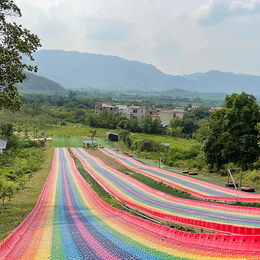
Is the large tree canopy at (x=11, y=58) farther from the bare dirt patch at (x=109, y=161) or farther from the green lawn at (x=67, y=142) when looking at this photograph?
the green lawn at (x=67, y=142)

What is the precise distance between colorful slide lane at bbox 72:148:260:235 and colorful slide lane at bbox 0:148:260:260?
166cm

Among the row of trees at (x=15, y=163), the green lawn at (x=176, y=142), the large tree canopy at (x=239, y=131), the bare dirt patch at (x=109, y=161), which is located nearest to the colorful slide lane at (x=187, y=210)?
the row of trees at (x=15, y=163)

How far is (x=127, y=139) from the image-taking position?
48.1 metres

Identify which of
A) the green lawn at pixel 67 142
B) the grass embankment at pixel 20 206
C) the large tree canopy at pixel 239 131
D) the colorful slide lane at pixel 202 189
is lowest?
the grass embankment at pixel 20 206

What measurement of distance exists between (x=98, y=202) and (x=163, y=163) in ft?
63.8

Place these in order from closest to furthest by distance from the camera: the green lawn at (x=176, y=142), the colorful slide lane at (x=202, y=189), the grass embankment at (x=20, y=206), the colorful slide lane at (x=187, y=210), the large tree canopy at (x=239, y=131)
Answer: the colorful slide lane at (x=187, y=210) → the grass embankment at (x=20, y=206) → the colorful slide lane at (x=202, y=189) → the large tree canopy at (x=239, y=131) → the green lawn at (x=176, y=142)

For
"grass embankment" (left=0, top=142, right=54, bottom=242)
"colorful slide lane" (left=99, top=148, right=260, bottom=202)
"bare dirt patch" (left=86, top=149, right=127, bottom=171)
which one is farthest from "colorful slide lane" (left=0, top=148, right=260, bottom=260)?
"bare dirt patch" (left=86, top=149, right=127, bottom=171)

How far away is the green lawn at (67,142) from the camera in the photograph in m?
47.3

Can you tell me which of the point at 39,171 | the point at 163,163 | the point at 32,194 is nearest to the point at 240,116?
the point at 163,163

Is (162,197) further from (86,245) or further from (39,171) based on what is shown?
(39,171)

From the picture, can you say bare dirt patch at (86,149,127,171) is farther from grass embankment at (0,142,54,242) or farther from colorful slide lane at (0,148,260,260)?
colorful slide lane at (0,148,260,260)

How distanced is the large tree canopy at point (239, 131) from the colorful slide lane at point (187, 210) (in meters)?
10.0

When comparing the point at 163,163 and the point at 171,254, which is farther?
the point at 163,163

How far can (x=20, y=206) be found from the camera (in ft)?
45.9
